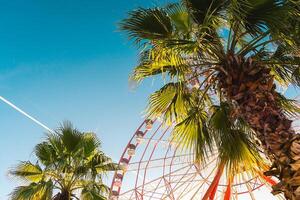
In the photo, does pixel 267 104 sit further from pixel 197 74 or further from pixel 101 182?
pixel 101 182

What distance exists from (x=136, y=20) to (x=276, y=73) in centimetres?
308

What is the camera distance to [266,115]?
196 inches

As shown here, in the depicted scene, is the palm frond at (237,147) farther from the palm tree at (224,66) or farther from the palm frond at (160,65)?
the palm frond at (160,65)

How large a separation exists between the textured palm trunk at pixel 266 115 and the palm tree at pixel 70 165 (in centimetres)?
539

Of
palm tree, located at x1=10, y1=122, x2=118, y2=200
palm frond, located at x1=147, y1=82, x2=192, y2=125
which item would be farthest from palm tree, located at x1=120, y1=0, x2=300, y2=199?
palm tree, located at x1=10, y1=122, x2=118, y2=200

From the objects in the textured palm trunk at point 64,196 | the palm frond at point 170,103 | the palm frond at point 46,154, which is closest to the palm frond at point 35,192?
the textured palm trunk at point 64,196

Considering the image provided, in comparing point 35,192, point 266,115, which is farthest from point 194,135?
point 35,192

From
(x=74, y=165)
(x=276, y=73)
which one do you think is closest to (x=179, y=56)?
(x=276, y=73)

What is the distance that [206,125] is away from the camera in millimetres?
7059

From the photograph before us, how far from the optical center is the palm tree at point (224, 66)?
512 cm

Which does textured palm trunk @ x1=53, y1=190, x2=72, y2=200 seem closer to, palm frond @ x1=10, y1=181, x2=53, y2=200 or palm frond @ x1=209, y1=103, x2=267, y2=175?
palm frond @ x1=10, y1=181, x2=53, y2=200

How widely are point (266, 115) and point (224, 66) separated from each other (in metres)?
1.38

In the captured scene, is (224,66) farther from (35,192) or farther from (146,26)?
(35,192)

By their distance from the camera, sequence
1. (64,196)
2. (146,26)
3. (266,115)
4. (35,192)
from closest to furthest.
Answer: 1. (266,115)
2. (146,26)
3. (35,192)
4. (64,196)
